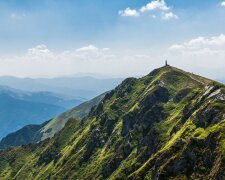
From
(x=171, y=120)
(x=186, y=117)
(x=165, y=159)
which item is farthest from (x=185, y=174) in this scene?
(x=171, y=120)

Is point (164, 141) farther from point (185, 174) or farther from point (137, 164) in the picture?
point (185, 174)

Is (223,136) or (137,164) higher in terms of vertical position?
(223,136)

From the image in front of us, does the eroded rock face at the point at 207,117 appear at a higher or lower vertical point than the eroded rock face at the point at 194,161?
higher

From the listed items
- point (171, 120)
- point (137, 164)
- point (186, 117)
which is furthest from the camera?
point (171, 120)

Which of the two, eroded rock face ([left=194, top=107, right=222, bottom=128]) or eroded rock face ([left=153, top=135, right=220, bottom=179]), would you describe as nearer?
eroded rock face ([left=153, top=135, right=220, bottom=179])

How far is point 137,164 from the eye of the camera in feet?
593

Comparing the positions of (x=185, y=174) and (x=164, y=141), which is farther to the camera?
(x=164, y=141)

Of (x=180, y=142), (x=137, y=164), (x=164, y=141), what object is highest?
(x=180, y=142)

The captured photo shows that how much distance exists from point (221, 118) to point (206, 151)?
25632mm

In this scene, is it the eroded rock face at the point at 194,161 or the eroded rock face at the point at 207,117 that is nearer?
the eroded rock face at the point at 194,161

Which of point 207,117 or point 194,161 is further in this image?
point 207,117

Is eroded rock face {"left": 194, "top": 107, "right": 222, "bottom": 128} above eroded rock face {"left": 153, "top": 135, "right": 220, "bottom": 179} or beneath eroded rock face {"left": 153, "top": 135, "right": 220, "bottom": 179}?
above

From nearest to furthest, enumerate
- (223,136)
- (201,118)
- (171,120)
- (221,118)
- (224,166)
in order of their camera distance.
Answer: (224,166), (223,136), (221,118), (201,118), (171,120)

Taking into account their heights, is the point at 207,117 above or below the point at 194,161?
above
